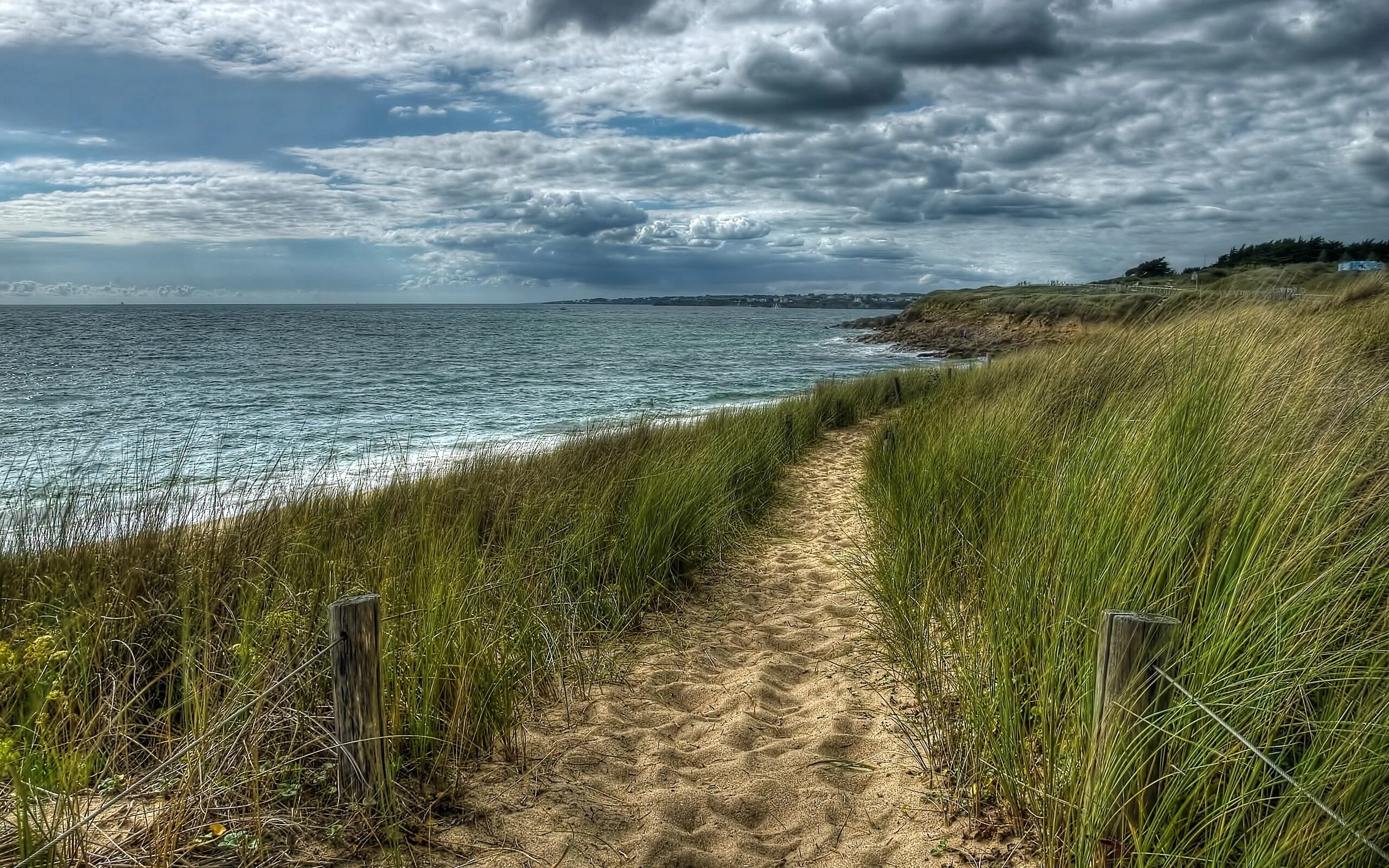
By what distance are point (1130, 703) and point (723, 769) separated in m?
1.88

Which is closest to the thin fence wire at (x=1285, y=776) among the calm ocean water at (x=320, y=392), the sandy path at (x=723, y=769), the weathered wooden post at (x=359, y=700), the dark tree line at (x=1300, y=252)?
the sandy path at (x=723, y=769)

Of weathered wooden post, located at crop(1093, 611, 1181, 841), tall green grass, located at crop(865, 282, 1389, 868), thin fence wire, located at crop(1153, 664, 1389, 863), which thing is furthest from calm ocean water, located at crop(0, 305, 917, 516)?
thin fence wire, located at crop(1153, 664, 1389, 863)

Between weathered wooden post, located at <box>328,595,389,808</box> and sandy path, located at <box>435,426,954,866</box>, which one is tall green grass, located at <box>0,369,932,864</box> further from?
sandy path, located at <box>435,426,954,866</box>

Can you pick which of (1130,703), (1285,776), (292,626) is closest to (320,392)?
(292,626)

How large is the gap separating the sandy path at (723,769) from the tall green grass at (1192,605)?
30 cm

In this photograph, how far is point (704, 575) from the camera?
6148 mm

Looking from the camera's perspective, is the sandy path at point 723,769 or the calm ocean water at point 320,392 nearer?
the sandy path at point 723,769

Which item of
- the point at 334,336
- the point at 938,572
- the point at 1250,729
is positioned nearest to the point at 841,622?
the point at 938,572

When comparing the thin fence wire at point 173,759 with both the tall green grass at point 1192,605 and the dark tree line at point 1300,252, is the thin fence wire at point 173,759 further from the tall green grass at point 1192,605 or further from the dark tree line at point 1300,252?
the dark tree line at point 1300,252

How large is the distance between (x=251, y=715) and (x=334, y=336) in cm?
6172

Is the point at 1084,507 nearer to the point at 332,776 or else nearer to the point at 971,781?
the point at 971,781

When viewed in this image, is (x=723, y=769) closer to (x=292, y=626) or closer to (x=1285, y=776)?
(x=292, y=626)

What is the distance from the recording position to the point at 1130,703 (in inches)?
85.0

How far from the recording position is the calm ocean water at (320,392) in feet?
37.0
